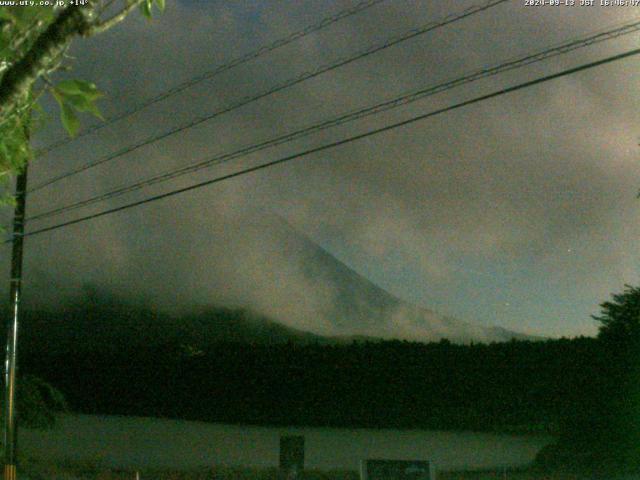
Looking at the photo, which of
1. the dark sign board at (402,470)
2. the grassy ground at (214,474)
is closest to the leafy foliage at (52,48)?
the dark sign board at (402,470)

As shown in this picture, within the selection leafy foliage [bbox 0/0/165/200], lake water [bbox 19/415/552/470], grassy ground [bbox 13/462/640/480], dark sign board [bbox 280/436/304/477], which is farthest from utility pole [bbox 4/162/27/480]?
leafy foliage [bbox 0/0/165/200]

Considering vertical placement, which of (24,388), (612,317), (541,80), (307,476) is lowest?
(307,476)

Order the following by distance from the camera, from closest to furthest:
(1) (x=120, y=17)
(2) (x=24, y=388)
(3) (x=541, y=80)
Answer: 1. (1) (x=120, y=17)
2. (3) (x=541, y=80)
3. (2) (x=24, y=388)

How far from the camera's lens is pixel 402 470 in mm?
10484

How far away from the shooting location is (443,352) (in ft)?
85.0

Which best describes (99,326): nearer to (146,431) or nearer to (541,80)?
(146,431)

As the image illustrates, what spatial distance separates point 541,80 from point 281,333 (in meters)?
43.7

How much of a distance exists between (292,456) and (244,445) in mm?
15149

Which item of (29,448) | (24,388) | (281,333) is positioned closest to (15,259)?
(24,388)

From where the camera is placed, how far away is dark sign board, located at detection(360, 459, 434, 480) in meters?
10.4

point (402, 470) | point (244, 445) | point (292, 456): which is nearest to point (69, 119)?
point (402, 470)

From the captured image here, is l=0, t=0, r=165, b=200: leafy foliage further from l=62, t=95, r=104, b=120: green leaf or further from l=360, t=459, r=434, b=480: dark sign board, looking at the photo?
l=360, t=459, r=434, b=480: dark sign board

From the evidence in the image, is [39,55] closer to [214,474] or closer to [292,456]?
[292,456]

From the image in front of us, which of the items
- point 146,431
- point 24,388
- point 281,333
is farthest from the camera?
point 281,333
